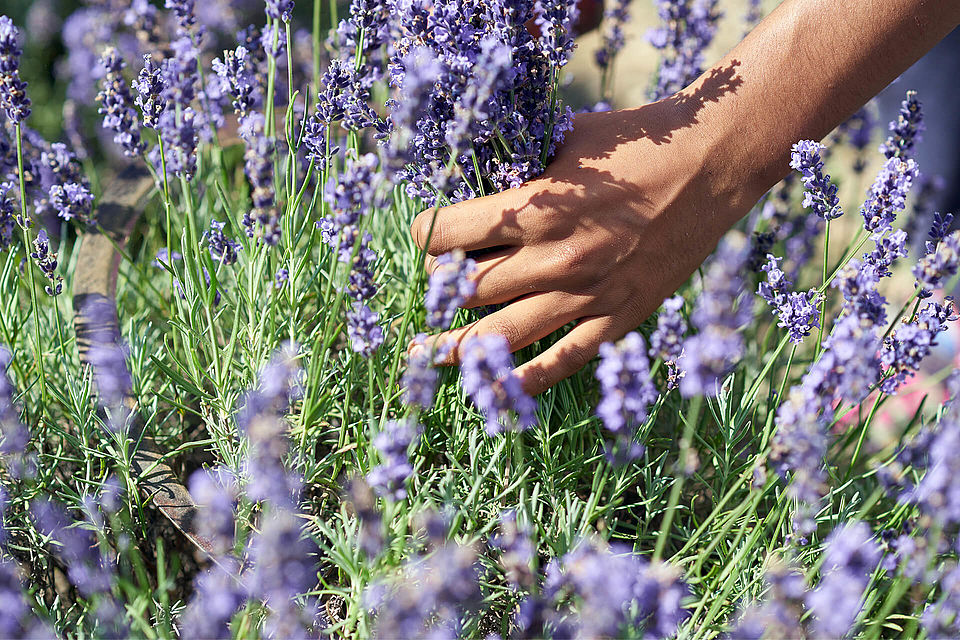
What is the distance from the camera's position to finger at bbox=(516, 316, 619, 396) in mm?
1431

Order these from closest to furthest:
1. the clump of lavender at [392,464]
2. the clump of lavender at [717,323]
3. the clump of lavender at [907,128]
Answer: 1. the clump of lavender at [717,323]
2. the clump of lavender at [392,464]
3. the clump of lavender at [907,128]

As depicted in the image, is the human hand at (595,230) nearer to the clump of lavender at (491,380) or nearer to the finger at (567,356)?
the finger at (567,356)

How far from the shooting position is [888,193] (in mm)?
1290

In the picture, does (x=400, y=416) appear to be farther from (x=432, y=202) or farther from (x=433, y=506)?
(x=432, y=202)

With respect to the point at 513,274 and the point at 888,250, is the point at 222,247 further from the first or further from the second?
the point at 888,250

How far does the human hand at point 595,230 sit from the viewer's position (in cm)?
143

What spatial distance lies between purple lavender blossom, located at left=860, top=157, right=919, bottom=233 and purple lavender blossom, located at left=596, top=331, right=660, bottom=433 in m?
0.63

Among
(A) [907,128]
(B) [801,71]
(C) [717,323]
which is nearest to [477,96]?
(C) [717,323]

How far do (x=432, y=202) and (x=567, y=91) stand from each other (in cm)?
287

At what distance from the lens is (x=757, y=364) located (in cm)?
201

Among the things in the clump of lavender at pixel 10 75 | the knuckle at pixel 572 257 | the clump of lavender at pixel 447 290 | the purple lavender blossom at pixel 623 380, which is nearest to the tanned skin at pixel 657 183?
the knuckle at pixel 572 257

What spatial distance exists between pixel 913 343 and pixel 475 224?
0.83 metres

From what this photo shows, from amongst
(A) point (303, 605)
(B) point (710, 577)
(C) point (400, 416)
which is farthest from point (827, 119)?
(A) point (303, 605)

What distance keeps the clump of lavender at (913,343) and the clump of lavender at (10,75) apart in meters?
1.69
